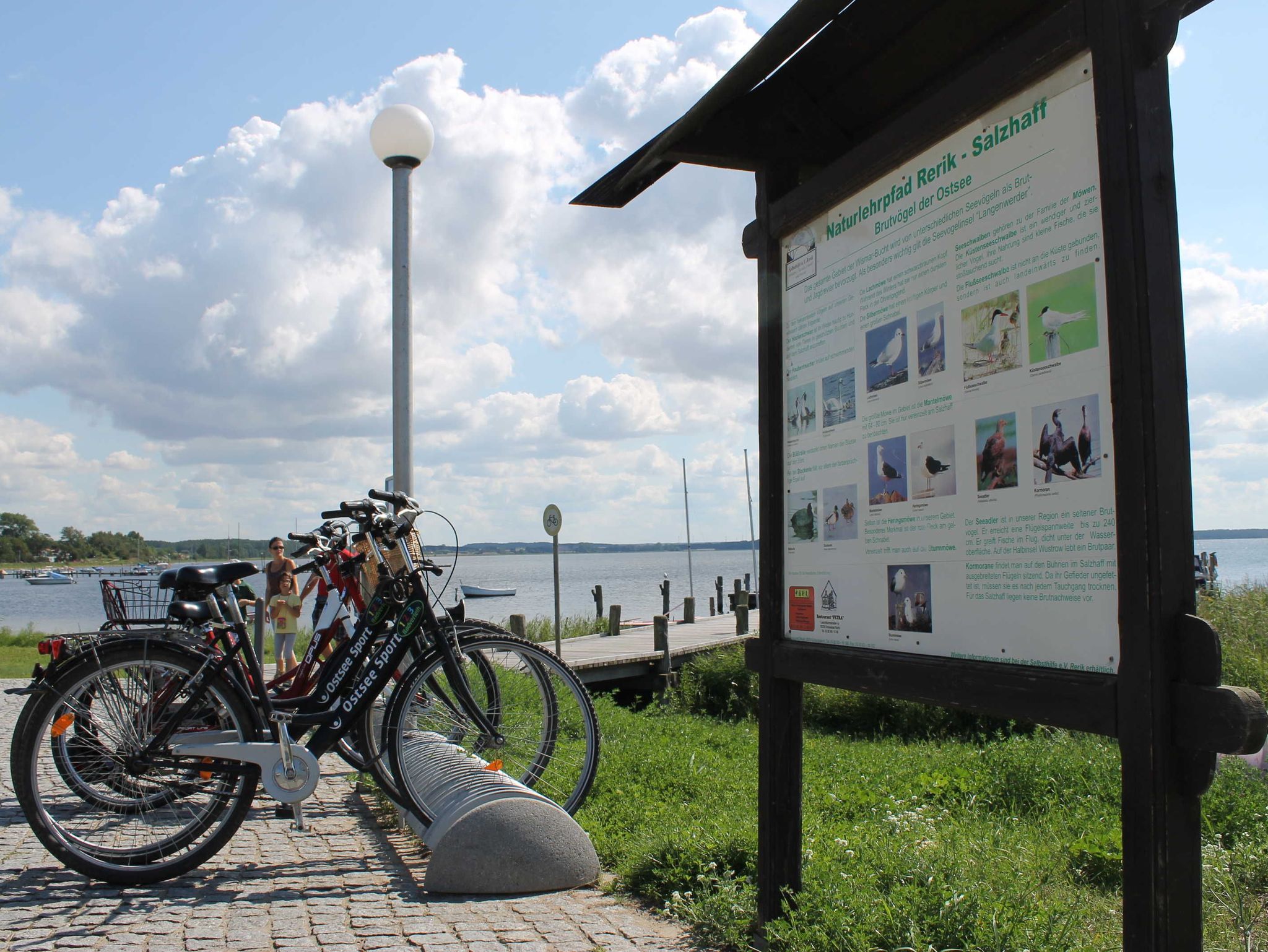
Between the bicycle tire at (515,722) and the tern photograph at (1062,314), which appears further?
the bicycle tire at (515,722)

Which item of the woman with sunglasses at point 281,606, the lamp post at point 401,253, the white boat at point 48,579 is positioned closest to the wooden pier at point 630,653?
the woman with sunglasses at point 281,606

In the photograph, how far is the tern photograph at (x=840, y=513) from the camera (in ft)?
10.9

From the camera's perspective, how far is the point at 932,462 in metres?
2.96

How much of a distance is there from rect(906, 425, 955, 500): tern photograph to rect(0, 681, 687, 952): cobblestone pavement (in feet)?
Answer: 5.87

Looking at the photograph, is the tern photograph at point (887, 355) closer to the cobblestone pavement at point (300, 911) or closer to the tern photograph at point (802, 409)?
the tern photograph at point (802, 409)

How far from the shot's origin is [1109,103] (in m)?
2.38

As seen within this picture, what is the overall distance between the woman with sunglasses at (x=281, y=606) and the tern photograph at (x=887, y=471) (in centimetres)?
831

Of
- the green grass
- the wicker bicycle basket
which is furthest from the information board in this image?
the wicker bicycle basket

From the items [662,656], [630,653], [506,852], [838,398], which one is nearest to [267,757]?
[506,852]

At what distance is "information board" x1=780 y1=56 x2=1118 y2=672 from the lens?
2.46 meters

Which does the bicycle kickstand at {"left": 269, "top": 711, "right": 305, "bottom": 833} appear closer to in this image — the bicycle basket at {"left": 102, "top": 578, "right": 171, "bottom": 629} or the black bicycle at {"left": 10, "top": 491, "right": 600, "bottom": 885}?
the black bicycle at {"left": 10, "top": 491, "right": 600, "bottom": 885}

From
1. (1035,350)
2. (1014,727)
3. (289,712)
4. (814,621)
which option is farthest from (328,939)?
(1014,727)

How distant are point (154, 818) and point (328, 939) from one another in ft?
3.89

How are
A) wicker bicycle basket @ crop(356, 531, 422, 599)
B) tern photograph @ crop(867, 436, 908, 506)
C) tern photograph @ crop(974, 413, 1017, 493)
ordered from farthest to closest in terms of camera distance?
wicker bicycle basket @ crop(356, 531, 422, 599), tern photograph @ crop(867, 436, 908, 506), tern photograph @ crop(974, 413, 1017, 493)
